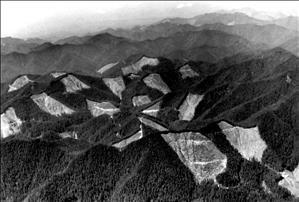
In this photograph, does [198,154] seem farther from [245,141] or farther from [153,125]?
[153,125]

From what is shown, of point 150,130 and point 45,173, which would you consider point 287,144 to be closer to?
point 150,130

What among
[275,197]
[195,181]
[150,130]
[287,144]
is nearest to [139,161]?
[195,181]

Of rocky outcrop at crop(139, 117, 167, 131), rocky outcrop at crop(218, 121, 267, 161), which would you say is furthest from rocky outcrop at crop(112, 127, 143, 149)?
rocky outcrop at crop(218, 121, 267, 161)

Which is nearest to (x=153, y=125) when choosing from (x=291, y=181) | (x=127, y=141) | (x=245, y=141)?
(x=127, y=141)

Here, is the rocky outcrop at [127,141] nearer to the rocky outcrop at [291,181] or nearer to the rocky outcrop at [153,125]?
the rocky outcrop at [153,125]

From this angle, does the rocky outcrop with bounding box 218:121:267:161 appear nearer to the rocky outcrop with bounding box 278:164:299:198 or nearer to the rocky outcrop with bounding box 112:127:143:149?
the rocky outcrop with bounding box 278:164:299:198

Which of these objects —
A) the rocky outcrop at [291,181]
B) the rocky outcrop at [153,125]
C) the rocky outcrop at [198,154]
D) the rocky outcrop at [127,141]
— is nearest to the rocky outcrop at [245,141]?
the rocky outcrop at [198,154]

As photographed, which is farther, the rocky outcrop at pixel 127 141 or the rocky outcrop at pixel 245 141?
the rocky outcrop at pixel 245 141
